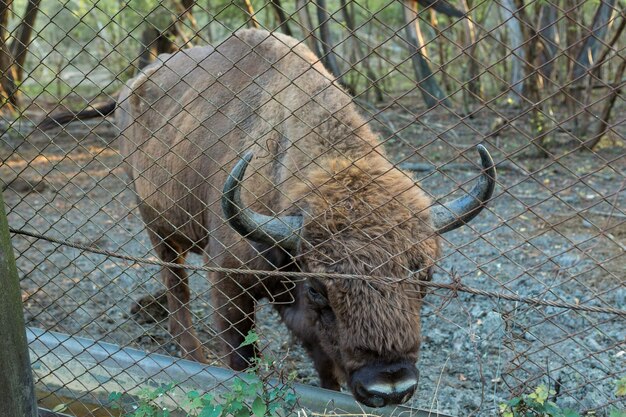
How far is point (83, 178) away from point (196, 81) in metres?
6.66

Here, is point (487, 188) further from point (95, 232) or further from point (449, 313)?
point (95, 232)

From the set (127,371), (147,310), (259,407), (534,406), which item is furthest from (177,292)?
(534,406)

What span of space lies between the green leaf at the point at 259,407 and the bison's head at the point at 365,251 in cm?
50

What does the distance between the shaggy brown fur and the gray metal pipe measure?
0.22 m

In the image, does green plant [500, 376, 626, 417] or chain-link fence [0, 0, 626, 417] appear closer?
green plant [500, 376, 626, 417]

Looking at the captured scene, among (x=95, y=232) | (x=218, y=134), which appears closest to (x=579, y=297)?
(x=218, y=134)

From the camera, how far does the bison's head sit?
3143mm

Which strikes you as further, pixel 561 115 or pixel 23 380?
pixel 561 115

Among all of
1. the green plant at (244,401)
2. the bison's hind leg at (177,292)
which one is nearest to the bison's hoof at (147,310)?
the bison's hind leg at (177,292)

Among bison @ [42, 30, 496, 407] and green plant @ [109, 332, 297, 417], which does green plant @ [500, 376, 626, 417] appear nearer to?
bison @ [42, 30, 496, 407]

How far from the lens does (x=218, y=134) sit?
4574 millimetres

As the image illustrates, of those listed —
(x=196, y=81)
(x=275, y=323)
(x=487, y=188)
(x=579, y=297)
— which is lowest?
(x=579, y=297)

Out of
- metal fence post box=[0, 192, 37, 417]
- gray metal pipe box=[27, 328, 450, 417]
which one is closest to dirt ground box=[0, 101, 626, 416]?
gray metal pipe box=[27, 328, 450, 417]

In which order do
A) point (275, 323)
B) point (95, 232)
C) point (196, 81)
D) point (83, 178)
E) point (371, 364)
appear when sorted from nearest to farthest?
point (371, 364) < point (196, 81) < point (275, 323) < point (95, 232) < point (83, 178)
